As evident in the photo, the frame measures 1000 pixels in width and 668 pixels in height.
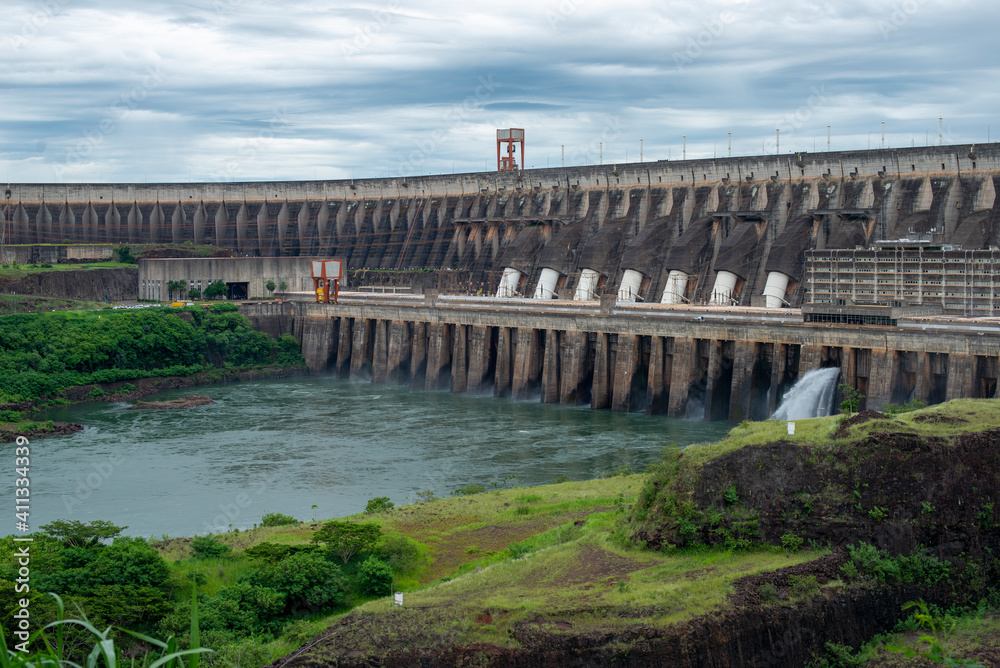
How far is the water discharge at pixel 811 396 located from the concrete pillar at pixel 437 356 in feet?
90.6

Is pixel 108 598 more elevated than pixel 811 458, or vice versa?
pixel 811 458

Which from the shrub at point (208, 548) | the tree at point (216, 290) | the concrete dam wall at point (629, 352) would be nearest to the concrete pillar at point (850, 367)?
the concrete dam wall at point (629, 352)

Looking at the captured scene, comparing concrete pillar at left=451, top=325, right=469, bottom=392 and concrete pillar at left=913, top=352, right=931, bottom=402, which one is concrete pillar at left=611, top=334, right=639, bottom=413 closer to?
concrete pillar at left=451, top=325, right=469, bottom=392

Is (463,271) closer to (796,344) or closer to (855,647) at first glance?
(796,344)

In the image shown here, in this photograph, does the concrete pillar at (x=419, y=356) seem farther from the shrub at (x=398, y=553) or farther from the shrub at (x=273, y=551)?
the shrub at (x=273, y=551)

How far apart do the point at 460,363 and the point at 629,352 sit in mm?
14371

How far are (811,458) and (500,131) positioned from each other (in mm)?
94807

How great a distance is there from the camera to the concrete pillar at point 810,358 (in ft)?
169

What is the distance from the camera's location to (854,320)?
5091 cm

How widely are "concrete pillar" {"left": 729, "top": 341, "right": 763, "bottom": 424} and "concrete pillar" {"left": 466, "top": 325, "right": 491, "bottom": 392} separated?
19814mm

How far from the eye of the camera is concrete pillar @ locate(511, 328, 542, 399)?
2606 inches

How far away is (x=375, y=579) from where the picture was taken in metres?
27.7

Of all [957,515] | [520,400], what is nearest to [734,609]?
[957,515]

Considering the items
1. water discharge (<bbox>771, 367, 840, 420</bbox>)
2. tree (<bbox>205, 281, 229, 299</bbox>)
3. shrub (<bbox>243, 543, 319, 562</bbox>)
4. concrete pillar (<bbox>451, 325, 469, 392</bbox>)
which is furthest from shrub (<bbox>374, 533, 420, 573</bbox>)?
tree (<bbox>205, 281, 229, 299</bbox>)
